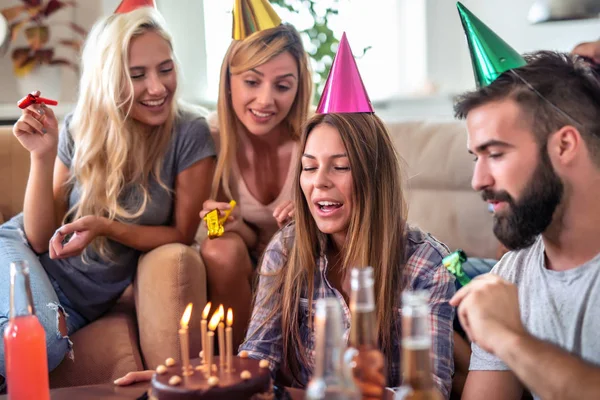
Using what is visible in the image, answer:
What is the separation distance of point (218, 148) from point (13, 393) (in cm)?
143

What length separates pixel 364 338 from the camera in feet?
Result: 3.16

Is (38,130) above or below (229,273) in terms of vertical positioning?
above

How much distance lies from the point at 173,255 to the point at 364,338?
1.21 meters

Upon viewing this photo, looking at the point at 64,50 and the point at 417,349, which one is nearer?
the point at 417,349

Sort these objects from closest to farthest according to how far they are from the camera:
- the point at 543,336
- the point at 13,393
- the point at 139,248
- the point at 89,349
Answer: the point at 13,393 → the point at 543,336 → the point at 89,349 → the point at 139,248

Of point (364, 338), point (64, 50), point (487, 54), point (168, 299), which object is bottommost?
point (168, 299)

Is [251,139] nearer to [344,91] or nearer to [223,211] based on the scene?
[223,211]

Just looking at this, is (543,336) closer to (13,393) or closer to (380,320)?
(380,320)

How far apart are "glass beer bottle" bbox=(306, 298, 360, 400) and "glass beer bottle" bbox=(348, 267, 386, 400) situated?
7 centimetres

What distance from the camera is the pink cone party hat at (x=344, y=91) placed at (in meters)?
1.85

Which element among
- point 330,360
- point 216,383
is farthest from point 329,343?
point 216,383

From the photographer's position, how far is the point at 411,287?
5.64 ft

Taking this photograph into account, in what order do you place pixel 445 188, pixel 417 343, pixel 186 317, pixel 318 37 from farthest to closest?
pixel 318 37
pixel 445 188
pixel 186 317
pixel 417 343

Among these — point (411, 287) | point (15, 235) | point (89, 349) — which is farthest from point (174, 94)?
point (411, 287)
